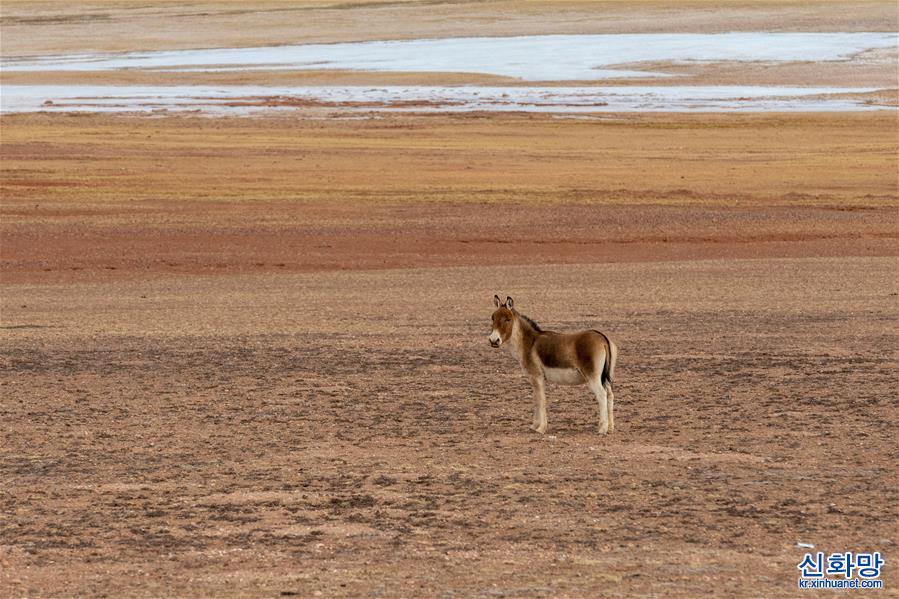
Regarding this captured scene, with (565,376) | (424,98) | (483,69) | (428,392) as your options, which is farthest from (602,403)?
(483,69)

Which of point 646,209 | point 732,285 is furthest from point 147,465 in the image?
point 646,209

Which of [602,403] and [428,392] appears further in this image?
[428,392]

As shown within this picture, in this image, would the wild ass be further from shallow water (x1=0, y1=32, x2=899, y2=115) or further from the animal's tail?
shallow water (x1=0, y1=32, x2=899, y2=115)

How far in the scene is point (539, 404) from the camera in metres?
9.39

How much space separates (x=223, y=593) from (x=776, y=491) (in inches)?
123

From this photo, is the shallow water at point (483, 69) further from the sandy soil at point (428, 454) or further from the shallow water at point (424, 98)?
the sandy soil at point (428, 454)

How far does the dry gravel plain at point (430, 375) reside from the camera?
6988 mm

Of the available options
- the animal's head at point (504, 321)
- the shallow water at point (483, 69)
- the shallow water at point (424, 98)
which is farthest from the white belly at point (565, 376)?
the shallow water at point (483, 69)

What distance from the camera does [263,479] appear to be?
838cm

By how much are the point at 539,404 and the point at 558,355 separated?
1.64 ft

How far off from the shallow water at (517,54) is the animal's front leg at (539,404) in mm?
49983

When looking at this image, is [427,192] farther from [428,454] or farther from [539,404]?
[428,454]

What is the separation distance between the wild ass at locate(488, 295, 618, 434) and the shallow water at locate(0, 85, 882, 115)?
3777cm

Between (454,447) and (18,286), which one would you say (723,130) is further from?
(454,447)
